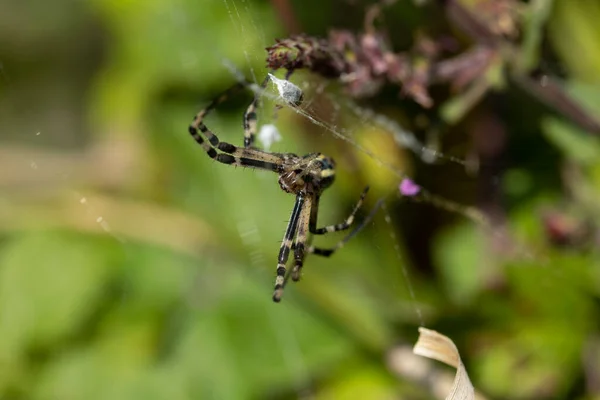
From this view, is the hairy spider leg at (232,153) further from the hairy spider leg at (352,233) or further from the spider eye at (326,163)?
the hairy spider leg at (352,233)

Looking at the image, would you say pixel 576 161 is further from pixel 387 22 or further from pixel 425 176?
pixel 387 22

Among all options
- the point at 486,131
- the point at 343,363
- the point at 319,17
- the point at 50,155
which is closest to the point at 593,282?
the point at 486,131

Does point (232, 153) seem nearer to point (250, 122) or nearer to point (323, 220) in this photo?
point (250, 122)

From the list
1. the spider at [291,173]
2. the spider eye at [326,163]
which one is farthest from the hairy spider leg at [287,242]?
the spider eye at [326,163]

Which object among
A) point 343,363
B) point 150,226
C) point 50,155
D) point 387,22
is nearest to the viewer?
point 387,22

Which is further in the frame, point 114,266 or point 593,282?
point 114,266

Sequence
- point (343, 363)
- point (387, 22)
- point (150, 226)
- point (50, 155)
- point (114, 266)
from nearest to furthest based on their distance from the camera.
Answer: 1. point (387, 22)
2. point (343, 363)
3. point (114, 266)
4. point (150, 226)
5. point (50, 155)

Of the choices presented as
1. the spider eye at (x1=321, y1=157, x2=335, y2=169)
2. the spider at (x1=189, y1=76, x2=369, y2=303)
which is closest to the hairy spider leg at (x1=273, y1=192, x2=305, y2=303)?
the spider at (x1=189, y1=76, x2=369, y2=303)
